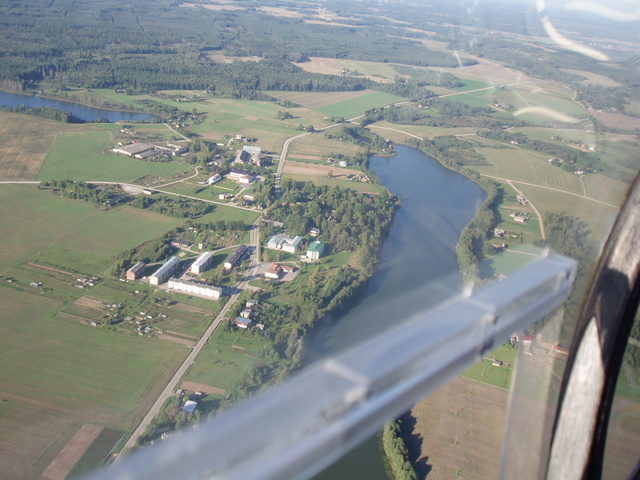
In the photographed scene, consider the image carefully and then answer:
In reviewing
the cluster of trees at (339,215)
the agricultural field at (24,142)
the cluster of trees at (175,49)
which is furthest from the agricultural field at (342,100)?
the agricultural field at (24,142)

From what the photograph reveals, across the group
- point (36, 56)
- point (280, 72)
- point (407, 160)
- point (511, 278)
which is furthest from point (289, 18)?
point (511, 278)

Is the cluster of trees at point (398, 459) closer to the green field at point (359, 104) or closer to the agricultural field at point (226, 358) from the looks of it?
the agricultural field at point (226, 358)

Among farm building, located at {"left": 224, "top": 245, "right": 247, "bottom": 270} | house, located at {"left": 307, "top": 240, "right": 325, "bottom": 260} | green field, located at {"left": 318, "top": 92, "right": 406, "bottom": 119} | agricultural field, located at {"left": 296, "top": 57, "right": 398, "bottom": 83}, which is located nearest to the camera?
farm building, located at {"left": 224, "top": 245, "right": 247, "bottom": 270}

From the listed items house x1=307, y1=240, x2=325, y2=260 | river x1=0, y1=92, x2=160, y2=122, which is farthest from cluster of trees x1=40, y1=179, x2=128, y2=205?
river x1=0, y1=92, x2=160, y2=122

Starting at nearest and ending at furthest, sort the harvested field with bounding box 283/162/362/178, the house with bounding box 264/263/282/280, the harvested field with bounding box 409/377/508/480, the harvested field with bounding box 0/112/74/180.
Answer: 1. the harvested field with bounding box 409/377/508/480
2. the house with bounding box 264/263/282/280
3. the harvested field with bounding box 0/112/74/180
4. the harvested field with bounding box 283/162/362/178

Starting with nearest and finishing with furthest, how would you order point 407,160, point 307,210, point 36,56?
point 307,210 < point 407,160 < point 36,56

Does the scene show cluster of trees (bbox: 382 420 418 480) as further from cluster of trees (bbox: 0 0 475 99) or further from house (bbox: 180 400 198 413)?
cluster of trees (bbox: 0 0 475 99)

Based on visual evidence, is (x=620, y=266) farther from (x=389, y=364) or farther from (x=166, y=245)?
(x=166, y=245)
